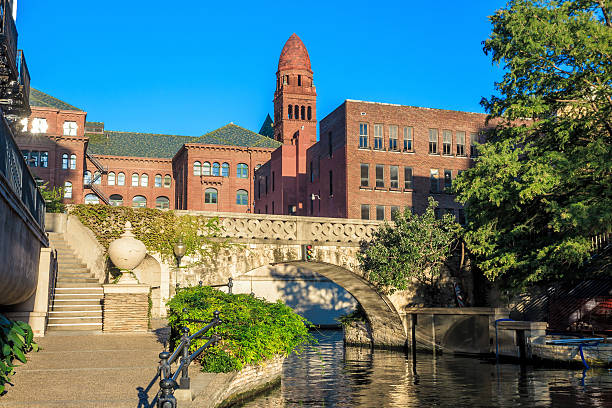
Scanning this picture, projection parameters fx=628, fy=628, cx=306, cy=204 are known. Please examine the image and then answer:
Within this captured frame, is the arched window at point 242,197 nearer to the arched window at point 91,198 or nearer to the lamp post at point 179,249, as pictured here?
the arched window at point 91,198

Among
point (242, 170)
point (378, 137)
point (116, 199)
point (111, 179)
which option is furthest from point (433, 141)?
point (111, 179)

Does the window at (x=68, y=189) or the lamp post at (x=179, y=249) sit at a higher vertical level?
the window at (x=68, y=189)

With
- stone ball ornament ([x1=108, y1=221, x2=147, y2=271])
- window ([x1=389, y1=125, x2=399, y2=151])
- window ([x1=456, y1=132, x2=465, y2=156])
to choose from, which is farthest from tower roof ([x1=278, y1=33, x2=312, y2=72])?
stone ball ornament ([x1=108, y1=221, x2=147, y2=271])

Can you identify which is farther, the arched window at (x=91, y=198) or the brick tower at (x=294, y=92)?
the brick tower at (x=294, y=92)

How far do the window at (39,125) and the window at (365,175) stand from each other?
3840 cm

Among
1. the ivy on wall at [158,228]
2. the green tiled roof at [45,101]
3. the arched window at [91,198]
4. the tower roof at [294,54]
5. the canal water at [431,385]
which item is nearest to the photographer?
the canal water at [431,385]

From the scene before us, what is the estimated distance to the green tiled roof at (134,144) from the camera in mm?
85938

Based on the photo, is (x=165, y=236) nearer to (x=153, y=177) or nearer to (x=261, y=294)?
(x=261, y=294)

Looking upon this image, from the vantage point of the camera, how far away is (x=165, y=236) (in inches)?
961

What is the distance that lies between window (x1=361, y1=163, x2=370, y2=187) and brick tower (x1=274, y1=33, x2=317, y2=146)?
4576 cm

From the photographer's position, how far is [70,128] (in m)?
67.6

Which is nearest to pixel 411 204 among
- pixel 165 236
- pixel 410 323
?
pixel 410 323

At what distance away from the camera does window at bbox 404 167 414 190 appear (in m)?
45.5

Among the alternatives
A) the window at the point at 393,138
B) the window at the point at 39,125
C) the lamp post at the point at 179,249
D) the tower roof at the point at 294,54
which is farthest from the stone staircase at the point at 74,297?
the tower roof at the point at 294,54
